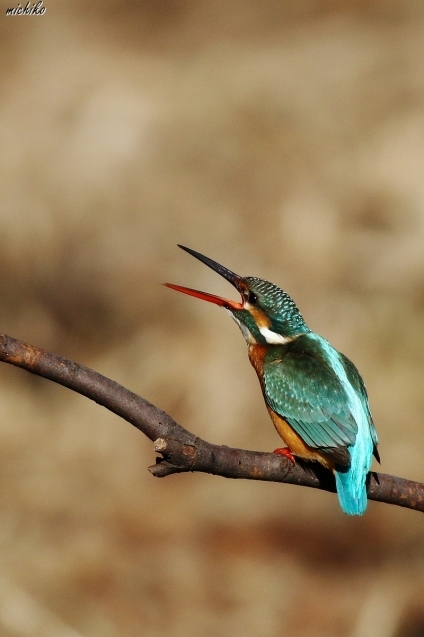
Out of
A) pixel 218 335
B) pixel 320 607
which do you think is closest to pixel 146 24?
pixel 218 335

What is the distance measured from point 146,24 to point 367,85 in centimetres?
151

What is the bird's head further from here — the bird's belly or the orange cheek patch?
the bird's belly

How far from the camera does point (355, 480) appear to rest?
2.71 meters

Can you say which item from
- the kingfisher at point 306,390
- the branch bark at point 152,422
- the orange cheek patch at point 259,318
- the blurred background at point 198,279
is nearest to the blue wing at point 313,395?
the kingfisher at point 306,390

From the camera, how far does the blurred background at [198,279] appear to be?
492cm

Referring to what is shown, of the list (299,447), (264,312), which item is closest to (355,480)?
(299,447)

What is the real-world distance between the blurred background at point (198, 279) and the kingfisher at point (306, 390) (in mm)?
1990

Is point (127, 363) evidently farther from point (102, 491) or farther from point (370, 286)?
point (370, 286)

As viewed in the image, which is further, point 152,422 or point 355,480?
point 355,480

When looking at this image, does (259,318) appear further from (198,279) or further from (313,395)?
(198,279)

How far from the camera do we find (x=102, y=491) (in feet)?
17.7

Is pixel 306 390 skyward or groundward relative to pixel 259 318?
groundward

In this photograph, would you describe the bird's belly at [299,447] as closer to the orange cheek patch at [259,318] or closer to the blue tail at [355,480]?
the blue tail at [355,480]

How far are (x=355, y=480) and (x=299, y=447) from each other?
312 mm
